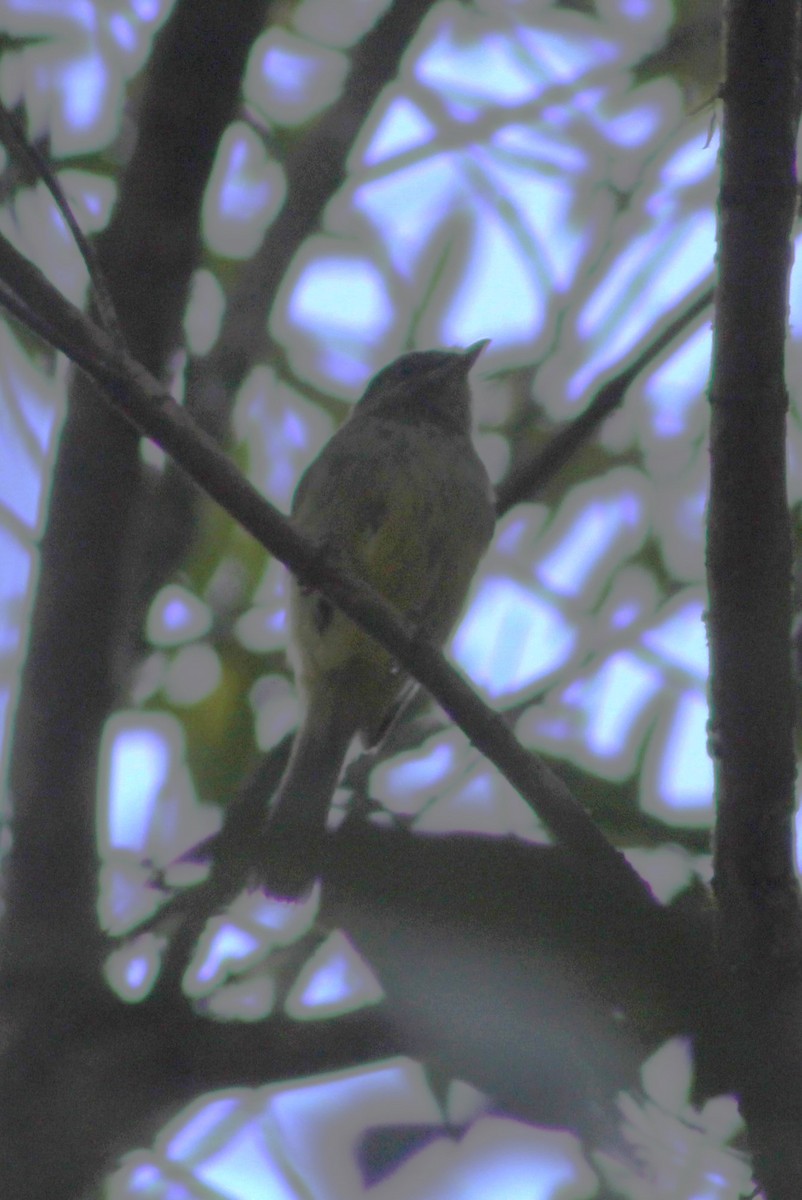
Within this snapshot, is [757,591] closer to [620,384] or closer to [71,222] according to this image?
[620,384]

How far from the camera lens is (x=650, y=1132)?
271 cm

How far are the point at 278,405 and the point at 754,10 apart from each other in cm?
322

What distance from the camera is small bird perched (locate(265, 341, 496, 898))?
4.96 meters

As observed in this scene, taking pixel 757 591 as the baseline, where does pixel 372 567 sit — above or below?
above

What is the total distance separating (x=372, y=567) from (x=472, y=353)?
1.22m

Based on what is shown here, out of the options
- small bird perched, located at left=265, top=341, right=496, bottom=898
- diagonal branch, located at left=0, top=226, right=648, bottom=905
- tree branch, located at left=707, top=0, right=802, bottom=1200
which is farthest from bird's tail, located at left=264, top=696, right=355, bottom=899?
tree branch, located at left=707, top=0, right=802, bottom=1200

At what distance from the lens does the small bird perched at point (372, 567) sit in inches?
195

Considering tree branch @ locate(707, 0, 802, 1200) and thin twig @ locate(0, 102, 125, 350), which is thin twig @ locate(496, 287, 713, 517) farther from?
thin twig @ locate(0, 102, 125, 350)

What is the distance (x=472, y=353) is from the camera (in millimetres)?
5762

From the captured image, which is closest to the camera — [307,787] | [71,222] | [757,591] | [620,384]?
[757,591]

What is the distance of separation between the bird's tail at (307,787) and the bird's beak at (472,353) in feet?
4.94

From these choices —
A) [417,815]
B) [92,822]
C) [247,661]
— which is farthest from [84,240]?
[247,661]

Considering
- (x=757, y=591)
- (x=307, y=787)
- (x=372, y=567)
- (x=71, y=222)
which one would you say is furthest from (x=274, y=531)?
(x=307, y=787)

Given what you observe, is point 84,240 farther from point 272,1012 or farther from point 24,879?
point 272,1012
